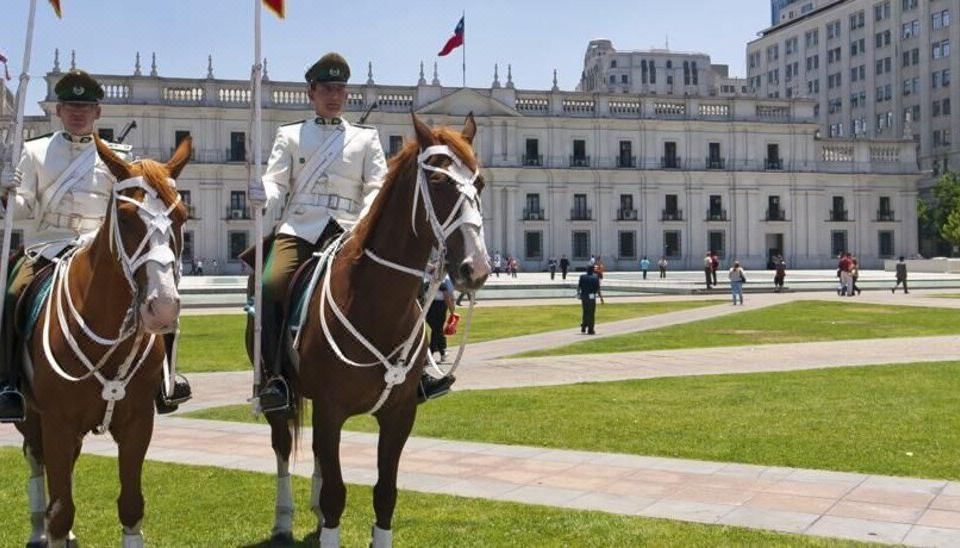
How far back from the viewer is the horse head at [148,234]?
4035 millimetres

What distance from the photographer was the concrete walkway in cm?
615

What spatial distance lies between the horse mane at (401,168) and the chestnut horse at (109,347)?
988 mm

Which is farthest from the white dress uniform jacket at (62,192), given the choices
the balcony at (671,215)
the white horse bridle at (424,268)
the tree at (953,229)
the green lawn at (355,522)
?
the balcony at (671,215)

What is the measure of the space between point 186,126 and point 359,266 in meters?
61.8

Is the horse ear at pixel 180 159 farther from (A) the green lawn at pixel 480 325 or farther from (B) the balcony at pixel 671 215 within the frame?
(B) the balcony at pixel 671 215

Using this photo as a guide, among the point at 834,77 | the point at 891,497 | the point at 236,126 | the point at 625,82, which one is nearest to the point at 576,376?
the point at 891,497

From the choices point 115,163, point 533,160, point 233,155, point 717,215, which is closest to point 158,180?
point 115,163

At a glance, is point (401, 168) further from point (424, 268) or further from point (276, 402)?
point (276, 402)

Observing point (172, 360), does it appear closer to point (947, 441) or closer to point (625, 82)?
point (947, 441)

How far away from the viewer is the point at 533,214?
68.2 metres

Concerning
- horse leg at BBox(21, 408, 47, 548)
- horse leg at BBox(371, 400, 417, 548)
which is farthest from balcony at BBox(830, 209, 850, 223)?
horse leg at BBox(21, 408, 47, 548)

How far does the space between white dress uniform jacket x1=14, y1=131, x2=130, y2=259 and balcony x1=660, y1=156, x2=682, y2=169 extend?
66800 millimetres

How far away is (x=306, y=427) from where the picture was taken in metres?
9.61

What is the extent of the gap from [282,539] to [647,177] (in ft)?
217
